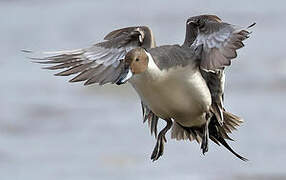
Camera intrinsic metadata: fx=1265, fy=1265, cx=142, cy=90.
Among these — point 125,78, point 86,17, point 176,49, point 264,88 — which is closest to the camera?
point 125,78

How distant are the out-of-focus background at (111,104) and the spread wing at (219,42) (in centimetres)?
343

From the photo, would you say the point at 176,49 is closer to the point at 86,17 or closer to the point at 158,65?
the point at 158,65

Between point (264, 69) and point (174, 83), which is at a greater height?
point (174, 83)

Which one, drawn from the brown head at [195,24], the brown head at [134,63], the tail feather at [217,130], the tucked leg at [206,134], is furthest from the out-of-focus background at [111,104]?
the brown head at [134,63]

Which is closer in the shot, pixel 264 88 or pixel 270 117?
pixel 270 117

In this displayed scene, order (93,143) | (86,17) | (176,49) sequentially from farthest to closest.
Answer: (86,17) → (93,143) → (176,49)

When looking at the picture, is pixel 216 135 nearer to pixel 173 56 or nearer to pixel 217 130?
pixel 217 130

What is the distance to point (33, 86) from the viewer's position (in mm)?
13070

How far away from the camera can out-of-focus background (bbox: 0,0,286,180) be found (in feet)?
35.0

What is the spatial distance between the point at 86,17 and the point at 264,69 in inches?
127

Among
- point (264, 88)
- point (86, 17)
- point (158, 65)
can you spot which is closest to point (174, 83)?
point (158, 65)

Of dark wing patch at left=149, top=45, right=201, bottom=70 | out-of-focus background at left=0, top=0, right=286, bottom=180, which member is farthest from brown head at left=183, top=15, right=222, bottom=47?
out-of-focus background at left=0, top=0, right=286, bottom=180

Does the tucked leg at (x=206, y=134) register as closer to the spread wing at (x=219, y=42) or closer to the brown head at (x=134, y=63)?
the spread wing at (x=219, y=42)

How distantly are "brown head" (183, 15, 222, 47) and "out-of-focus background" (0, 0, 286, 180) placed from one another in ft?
10.5
